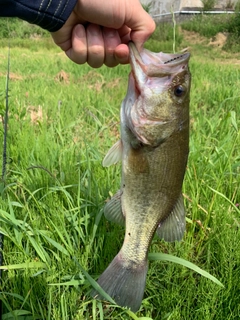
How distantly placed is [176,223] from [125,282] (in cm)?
24

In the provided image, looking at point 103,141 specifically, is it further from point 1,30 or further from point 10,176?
point 1,30

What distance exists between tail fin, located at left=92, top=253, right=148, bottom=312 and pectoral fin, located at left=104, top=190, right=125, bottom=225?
0.43 feet

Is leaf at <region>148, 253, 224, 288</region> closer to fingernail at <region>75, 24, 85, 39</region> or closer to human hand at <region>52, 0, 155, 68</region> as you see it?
human hand at <region>52, 0, 155, 68</region>

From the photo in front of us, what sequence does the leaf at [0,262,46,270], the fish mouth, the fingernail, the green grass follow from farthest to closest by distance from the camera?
the green grass
the fingernail
the leaf at [0,262,46,270]
the fish mouth

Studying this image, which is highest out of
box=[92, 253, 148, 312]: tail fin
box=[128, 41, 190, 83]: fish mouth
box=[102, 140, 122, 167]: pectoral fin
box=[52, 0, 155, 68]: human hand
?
box=[52, 0, 155, 68]: human hand

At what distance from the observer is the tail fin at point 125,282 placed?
3.96 ft

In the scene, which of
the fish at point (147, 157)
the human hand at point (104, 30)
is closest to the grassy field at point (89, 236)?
the fish at point (147, 157)

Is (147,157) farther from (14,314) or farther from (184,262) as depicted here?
(14,314)

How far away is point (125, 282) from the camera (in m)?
1.22

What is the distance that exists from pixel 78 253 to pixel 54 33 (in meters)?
0.82

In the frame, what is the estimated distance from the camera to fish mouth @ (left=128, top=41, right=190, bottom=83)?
120 cm

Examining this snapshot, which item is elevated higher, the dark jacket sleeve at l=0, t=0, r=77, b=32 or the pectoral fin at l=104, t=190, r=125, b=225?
the dark jacket sleeve at l=0, t=0, r=77, b=32

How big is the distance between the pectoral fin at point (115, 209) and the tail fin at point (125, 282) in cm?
13

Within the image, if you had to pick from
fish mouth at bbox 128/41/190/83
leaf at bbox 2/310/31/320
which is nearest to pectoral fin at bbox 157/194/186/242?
fish mouth at bbox 128/41/190/83
